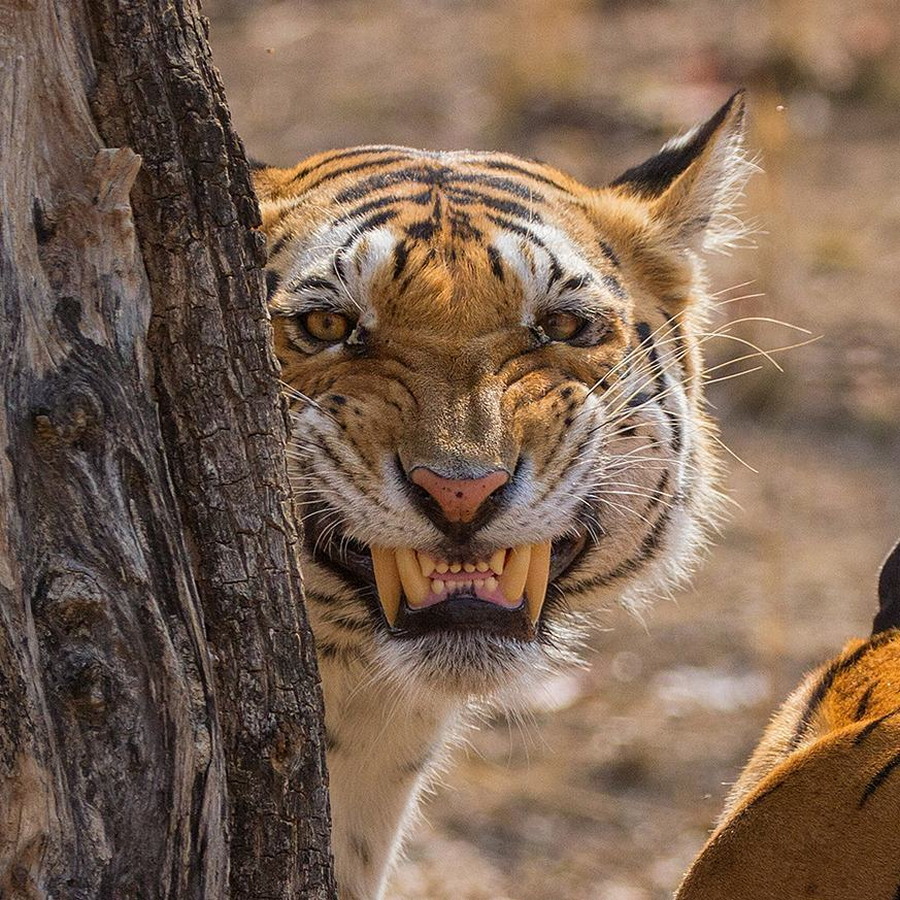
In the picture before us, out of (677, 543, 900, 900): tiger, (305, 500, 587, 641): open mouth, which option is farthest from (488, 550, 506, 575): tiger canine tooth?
(677, 543, 900, 900): tiger

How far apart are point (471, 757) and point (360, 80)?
19.2 ft

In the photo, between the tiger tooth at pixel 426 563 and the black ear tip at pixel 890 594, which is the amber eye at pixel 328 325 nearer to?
the tiger tooth at pixel 426 563

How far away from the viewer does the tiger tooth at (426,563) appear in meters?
2.36

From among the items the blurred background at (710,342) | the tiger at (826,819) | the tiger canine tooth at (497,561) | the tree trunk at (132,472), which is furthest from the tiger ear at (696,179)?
the tree trunk at (132,472)

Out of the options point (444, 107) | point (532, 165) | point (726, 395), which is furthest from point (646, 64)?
point (532, 165)

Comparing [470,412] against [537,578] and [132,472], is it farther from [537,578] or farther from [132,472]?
[132,472]

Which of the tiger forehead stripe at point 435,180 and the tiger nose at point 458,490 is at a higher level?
the tiger forehead stripe at point 435,180

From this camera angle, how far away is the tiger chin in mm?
2355

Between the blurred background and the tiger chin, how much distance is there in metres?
0.47

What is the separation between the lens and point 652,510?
109 inches

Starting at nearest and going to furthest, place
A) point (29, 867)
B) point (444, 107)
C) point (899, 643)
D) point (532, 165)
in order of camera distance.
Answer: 1. point (29, 867)
2. point (899, 643)
3. point (532, 165)
4. point (444, 107)

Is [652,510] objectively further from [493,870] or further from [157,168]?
[493,870]

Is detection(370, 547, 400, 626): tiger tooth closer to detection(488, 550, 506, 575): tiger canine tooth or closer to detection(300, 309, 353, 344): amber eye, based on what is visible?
detection(488, 550, 506, 575): tiger canine tooth

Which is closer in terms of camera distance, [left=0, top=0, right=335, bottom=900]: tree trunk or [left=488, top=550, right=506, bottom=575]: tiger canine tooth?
[left=0, top=0, right=335, bottom=900]: tree trunk
